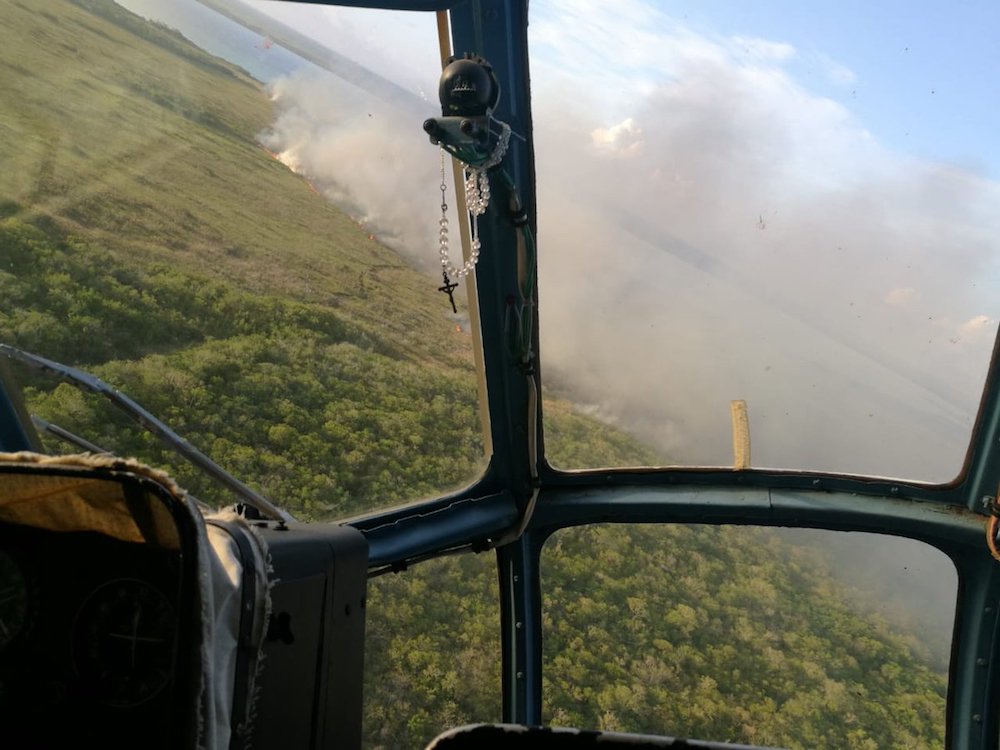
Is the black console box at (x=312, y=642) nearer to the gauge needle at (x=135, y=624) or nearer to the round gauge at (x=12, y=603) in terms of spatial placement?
the gauge needle at (x=135, y=624)

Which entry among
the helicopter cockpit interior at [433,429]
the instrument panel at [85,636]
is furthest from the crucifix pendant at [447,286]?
the instrument panel at [85,636]

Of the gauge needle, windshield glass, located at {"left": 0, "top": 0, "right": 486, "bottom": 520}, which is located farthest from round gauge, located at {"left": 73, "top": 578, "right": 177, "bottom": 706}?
windshield glass, located at {"left": 0, "top": 0, "right": 486, "bottom": 520}

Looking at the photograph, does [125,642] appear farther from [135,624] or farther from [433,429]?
[433,429]

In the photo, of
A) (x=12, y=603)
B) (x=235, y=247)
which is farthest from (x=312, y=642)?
(x=235, y=247)

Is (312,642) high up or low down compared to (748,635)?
down

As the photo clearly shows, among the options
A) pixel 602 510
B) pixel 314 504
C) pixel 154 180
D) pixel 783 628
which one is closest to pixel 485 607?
pixel 602 510
